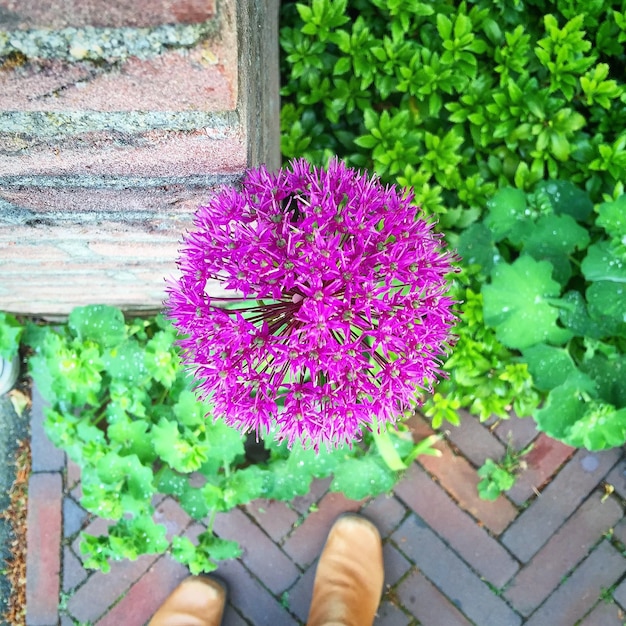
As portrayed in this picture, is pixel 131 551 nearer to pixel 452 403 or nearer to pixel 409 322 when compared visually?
pixel 452 403

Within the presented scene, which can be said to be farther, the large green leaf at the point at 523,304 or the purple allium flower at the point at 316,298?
the large green leaf at the point at 523,304

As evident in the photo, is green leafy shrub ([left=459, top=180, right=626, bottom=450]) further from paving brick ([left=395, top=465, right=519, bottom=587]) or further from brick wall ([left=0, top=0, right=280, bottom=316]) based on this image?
brick wall ([left=0, top=0, right=280, bottom=316])

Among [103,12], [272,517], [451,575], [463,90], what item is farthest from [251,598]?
[103,12]

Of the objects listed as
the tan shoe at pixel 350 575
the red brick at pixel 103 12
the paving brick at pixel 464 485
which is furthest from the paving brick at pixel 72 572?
the red brick at pixel 103 12

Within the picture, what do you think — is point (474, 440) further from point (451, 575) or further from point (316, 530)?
point (316, 530)

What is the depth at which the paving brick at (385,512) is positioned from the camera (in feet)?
7.55

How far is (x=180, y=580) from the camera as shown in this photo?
2.28 metres

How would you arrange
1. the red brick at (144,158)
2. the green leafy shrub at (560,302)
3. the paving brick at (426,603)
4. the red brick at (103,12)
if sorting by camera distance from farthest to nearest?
the paving brick at (426,603) < the green leafy shrub at (560,302) < the red brick at (144,158) < the red brick at (103,12)

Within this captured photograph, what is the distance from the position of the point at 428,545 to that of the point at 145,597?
43.7 inches

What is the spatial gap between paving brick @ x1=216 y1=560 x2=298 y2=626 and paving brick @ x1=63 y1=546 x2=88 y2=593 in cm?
52

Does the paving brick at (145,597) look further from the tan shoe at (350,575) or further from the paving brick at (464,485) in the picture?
the paving brick at (464,485)

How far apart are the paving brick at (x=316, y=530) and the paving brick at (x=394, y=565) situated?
0.21 meters

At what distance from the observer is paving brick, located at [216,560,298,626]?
2.27 metres

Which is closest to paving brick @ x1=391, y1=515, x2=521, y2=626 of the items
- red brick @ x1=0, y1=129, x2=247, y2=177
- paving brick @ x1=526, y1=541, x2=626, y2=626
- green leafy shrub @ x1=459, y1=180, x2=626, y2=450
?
paving brick @ x1=526, y1=541, x2=626, y2=626
